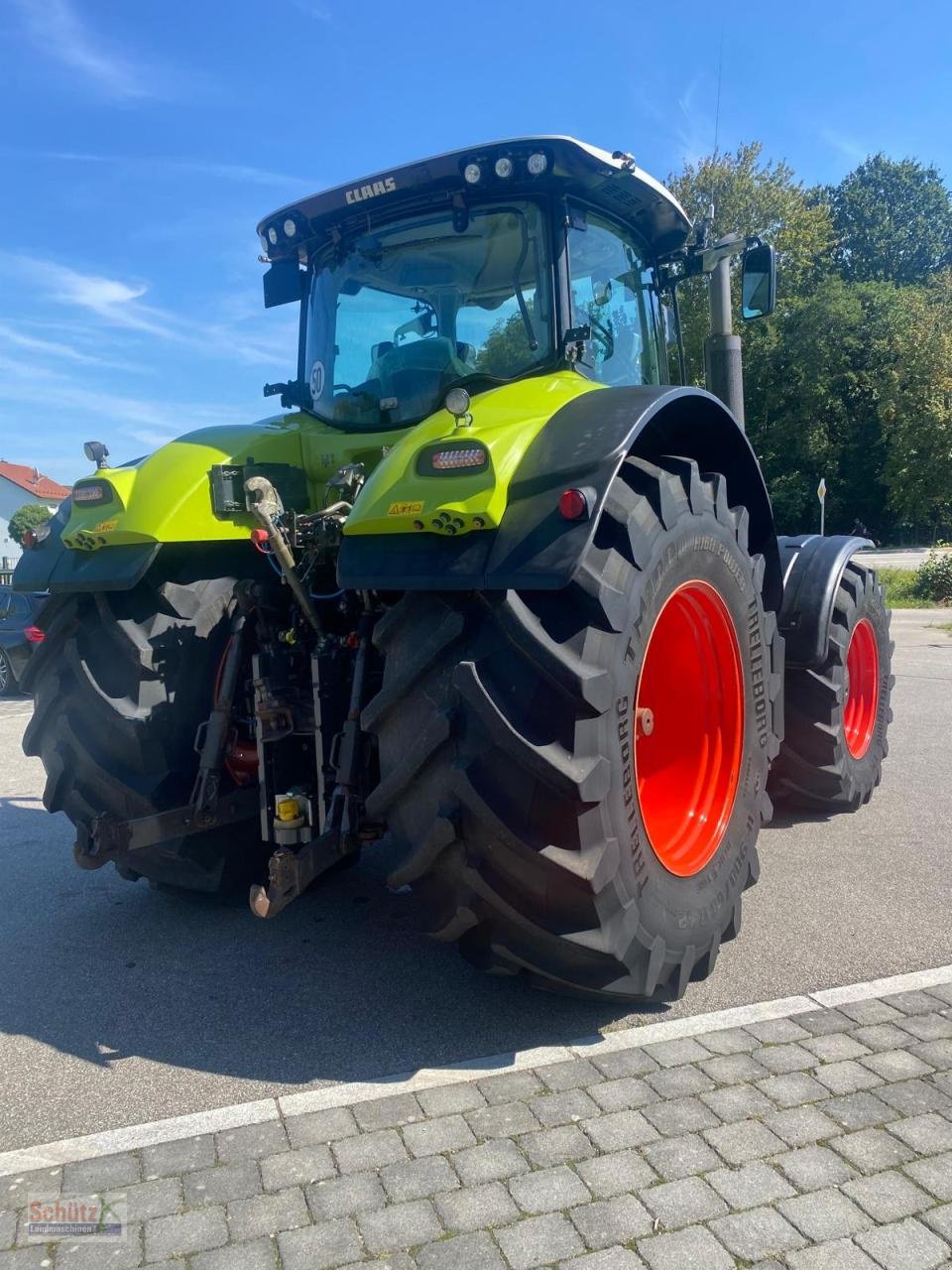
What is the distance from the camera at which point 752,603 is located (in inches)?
136

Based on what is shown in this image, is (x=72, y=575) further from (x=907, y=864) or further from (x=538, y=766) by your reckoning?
(x=907, y=864)

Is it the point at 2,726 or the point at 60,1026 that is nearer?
the point at 60,1026

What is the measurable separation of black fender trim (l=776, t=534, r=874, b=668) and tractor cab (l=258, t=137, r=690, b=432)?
1452 mm

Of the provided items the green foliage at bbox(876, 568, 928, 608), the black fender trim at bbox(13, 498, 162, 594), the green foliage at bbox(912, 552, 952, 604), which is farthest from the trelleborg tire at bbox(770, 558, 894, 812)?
the green foliage at bbox(912, 552, 952, 604)

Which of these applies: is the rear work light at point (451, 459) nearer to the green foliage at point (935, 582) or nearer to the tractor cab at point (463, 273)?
the tractor cab at point (463, 273)

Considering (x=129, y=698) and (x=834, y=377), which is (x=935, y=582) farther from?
(x=834, y=377)

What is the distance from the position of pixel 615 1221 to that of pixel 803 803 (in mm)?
3485

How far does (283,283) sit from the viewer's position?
423cm

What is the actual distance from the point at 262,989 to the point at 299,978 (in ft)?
0.44

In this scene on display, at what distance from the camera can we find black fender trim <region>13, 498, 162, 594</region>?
3262 millimetres

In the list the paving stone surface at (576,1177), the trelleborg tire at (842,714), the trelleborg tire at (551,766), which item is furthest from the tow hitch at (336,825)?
the trelleborg tire at (842,714)

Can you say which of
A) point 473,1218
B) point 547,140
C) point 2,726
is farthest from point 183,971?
point 2,726

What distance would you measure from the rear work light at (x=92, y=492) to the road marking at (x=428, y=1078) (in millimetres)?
2067

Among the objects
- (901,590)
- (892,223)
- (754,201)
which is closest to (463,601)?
(901,590)
